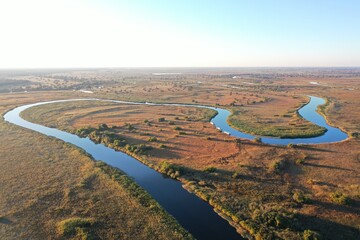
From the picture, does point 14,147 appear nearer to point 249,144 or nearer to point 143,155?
point 143,155

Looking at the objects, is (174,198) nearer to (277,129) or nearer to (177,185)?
(177,185)

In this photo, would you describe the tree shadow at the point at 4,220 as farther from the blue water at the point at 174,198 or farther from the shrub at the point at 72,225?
the blue water at the point at 174,198

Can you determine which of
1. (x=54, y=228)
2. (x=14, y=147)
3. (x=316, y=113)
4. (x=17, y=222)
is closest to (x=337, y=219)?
(x=54, y=228)

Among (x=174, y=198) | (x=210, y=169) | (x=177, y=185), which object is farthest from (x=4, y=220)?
(x=210, y=169)

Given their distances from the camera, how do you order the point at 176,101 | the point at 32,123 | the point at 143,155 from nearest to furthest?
1. the point at 143,155
2. the point at 32,123
3. the point at 176,101

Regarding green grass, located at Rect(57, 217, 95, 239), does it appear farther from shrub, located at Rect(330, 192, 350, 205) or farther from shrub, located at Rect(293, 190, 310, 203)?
shrub, located at Rect(330, 192, 350, 205)

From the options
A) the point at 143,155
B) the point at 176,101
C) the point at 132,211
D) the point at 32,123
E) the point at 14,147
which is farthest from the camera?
the point at 176,101

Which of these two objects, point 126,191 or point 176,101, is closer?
point 126,191
